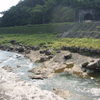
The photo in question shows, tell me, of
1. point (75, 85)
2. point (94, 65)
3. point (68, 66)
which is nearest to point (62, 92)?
point (75, 85)

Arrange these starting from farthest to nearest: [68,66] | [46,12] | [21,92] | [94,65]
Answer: [46,12] → [68,66] → [94,65] → [21,92]

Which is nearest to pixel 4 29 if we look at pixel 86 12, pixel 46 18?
pixel 46 18

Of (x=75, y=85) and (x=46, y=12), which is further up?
(x=46, y=12)

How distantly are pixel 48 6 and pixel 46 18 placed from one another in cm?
609

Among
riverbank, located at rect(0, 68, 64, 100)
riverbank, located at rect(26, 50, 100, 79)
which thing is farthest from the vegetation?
riverbank, located at rect(0, 68, 64, 100)

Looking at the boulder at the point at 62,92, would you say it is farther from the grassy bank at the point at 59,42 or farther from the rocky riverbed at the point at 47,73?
the grassy bank at the point at 59,42

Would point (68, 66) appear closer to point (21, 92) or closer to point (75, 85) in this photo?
point (75, 85)

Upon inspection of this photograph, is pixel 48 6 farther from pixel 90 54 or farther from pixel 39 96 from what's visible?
pixel 39 96

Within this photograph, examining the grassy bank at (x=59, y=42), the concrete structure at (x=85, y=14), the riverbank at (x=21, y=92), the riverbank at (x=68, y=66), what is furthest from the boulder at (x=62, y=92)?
the concrete structure at (x=85, y=14)

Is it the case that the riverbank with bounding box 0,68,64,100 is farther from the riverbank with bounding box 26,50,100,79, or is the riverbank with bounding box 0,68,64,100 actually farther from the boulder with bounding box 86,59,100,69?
the boulder with bounding box 86,59,100,69

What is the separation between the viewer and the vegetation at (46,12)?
6938 centimetres

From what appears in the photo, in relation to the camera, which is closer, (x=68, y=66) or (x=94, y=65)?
(x=94, y=65)

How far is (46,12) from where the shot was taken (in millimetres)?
79875

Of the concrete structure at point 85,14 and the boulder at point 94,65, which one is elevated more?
the concrete structure at point 85,14
